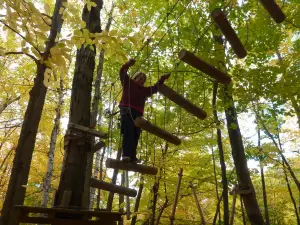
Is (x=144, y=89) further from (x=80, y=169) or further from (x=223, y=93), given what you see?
(x=223, y=93)

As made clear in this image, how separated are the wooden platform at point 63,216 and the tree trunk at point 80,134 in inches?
5.8

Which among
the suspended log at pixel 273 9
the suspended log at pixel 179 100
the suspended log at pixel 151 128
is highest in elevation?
the suspended log at pixel 273 9

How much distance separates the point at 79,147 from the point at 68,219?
2.85ft

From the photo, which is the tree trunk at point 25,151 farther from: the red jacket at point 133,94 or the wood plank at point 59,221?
the red jacket at point 133,94

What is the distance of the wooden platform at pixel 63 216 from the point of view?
8.79ft

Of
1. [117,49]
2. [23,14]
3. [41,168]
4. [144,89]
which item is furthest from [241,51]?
→ [41,168]

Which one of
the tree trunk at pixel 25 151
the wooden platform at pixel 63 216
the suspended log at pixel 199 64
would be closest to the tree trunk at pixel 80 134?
the wooden platform at pixel 63 216

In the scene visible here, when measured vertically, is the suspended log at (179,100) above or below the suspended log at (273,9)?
below

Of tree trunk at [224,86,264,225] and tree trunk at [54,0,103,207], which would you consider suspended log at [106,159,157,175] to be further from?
tree trunk at [224,86,264,225]

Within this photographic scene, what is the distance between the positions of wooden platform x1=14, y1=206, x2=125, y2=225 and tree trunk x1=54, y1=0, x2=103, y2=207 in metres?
0.15

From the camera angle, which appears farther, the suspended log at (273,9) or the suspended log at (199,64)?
the suspended log at (199,64)

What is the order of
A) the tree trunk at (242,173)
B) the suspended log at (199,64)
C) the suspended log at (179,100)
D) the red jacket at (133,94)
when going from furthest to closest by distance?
the tree trunk at (242,173)
the red jacket at (133,94)
the suspended log at (179,100)
the suspended log at (199,64)

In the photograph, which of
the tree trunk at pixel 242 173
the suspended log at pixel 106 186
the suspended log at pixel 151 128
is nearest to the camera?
the suspended log at pixel 151 128

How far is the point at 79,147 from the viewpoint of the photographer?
3391 mm
